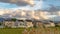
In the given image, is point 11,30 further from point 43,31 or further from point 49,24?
point 49,24

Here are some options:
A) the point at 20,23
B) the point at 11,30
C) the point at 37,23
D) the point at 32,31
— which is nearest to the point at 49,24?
the point at 37,23

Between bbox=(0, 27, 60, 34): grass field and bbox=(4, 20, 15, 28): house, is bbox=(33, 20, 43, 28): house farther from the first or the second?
bbox=(4, 20, 15, 28): house

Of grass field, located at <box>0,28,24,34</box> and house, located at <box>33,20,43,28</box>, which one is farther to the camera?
house, located at <box>33,20,43,28</box>

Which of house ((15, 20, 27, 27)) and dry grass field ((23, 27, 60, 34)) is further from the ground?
house ((15, 20, 27, 27))

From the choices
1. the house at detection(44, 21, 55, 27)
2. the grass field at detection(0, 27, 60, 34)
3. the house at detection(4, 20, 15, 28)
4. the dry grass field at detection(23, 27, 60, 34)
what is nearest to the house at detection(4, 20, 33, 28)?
the house at detection(4, 20, 15, 28)

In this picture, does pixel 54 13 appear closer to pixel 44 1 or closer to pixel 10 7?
pixel 44 1

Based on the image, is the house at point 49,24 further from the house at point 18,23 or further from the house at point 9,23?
the house at point 9,23

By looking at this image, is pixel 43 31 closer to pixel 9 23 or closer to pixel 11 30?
pixel 11 30

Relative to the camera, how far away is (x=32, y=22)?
4.17 m

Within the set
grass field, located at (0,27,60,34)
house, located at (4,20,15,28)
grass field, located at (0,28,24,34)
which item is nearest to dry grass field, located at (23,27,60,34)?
grass field, located at (0,27,60,34)

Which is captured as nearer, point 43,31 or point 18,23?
point 43,31

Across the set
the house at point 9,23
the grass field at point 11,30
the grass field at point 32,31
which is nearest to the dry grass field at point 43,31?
the grass field at point 32,31

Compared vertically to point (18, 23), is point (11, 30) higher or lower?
lower

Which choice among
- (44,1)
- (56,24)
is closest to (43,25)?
(56,24)
